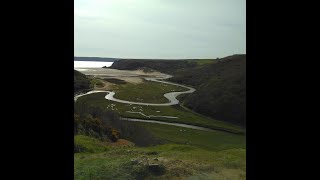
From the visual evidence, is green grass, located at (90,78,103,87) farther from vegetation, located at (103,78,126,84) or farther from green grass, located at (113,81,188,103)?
green grass, located at (113,81,188,103)

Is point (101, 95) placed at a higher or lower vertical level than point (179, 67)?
lower

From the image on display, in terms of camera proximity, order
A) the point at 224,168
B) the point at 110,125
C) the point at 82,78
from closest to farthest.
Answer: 1. the point at 224,168
2. the point at 82,78
3. the point at 110,125

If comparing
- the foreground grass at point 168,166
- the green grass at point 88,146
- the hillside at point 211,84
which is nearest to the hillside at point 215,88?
the hillside at point 211,84

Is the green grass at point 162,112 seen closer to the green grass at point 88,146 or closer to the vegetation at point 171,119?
the vegetation at point 171,119
